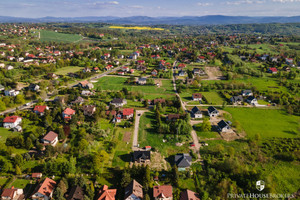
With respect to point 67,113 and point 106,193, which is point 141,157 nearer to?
point 106,193

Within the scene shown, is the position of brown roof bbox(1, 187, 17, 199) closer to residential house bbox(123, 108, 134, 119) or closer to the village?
the village

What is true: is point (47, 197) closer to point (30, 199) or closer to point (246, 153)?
point (30, 199)

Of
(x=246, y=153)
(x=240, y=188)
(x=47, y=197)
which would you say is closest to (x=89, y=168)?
(x=47, y=197)

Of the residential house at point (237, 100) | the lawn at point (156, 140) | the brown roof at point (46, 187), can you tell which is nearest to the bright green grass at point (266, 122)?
the residential house at point (237, 100)

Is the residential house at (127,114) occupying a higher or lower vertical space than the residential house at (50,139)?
higher

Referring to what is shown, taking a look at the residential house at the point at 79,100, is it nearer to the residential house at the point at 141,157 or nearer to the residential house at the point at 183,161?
the residential house at the point at 141,157

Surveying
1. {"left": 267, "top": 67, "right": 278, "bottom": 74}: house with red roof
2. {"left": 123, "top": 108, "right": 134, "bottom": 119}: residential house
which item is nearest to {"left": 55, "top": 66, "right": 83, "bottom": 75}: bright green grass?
{"left": 123, "top": 108, "right": 134, "bottom": 119}: residential house

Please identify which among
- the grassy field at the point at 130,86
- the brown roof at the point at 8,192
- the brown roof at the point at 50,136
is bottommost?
the brown roof at the point at 8,192

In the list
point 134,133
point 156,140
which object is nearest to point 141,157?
point 156,140

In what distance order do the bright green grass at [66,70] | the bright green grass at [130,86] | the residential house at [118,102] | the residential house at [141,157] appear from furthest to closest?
1. the bright green grass at [66,70]
2. the bright green grass at [130,86]
3. the residential house at [118,102]
4. the residential house at [141,157]
